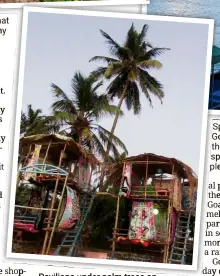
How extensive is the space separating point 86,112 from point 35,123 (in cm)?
34

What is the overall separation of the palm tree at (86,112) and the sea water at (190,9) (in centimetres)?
43

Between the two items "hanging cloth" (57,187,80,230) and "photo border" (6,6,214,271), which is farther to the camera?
"hanging cloth" (57,187,80,230)

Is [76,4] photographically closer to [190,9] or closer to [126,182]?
[190,9]

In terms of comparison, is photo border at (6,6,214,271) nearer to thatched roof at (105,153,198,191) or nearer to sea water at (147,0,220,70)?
sea water at (147,0,220,70)

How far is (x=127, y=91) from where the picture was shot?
6.45 ft

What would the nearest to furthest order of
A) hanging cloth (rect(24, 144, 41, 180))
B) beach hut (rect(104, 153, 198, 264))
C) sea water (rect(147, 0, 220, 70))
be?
sea water (rect(147, 0, 220, 70)), beach hut (rect(104, 153, 198, 264)), hanging cloth (rect(24, 144, 41, 180))

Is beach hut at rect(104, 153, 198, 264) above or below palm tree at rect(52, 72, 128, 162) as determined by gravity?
below

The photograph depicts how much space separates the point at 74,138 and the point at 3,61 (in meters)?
0.59

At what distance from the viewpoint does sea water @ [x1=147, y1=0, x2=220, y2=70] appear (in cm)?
143

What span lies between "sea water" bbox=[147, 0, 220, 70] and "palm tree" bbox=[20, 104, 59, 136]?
0.53m

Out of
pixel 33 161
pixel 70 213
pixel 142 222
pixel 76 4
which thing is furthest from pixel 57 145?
pixel 76 4

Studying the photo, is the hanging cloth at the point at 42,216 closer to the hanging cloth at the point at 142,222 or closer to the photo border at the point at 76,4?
the hanging cloth at the point at 142,222

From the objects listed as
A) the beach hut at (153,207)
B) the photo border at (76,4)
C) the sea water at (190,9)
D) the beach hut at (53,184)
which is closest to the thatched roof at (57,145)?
the beach hut at (53,184)

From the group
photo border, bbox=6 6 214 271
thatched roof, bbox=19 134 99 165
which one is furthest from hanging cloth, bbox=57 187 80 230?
photo border, bbox=6 6 214 271
